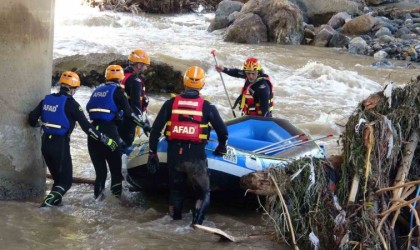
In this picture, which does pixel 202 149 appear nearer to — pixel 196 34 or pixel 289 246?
pixel 289 246

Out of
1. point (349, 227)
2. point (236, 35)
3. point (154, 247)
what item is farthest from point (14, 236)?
point (236, 35)

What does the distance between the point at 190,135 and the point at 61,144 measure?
53.2 inches

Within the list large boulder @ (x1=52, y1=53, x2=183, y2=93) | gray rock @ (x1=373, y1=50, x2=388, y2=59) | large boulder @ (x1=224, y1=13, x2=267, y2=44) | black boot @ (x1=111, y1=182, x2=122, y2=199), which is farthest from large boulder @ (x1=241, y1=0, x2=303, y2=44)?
black boot @ (x1=111, y1=182, x2=122, y2=199)

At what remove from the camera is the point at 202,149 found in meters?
6.43

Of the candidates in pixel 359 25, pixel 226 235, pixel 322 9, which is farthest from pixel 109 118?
pixel 322 9

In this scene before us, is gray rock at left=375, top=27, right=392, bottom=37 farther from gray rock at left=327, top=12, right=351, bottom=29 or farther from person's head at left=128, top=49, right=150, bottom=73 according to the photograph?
person's head at left=128, top=49, right=150, bottom=73

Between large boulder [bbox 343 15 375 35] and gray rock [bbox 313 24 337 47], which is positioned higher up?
large boulder [bbox 343 15 375 35]

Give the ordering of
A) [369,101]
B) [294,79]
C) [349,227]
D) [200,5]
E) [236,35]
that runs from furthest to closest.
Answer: [200,5] → [236,35] → [294,79] → [369,101] → [349,227]

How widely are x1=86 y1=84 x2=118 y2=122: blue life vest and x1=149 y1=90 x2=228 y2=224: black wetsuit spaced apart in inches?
33.6

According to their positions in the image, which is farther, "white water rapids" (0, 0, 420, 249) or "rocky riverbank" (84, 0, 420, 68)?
"rocky riverbank" (84, 0, 420, 68)

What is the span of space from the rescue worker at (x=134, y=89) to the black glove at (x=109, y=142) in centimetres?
83

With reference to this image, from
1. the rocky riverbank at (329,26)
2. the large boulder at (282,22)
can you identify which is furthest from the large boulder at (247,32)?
the large boulder at (282,22)

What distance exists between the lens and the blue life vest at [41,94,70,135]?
6.60m

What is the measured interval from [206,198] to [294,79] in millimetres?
10692
